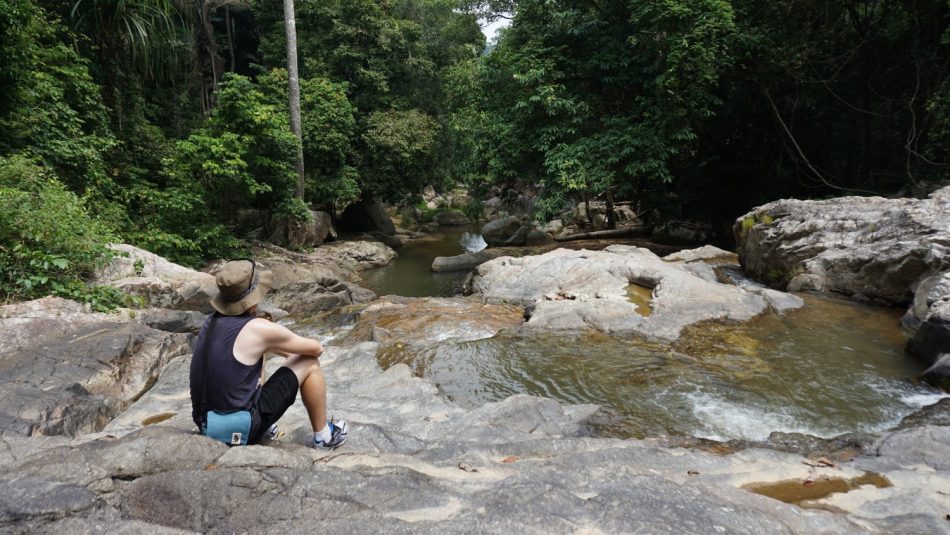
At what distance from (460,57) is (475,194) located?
24.5 ft

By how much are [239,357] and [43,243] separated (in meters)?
5.66

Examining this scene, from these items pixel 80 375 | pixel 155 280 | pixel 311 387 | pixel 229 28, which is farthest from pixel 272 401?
pixel 229 28

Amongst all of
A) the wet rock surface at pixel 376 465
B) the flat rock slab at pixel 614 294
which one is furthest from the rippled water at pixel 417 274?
the wet rock surface at pixel 376 465

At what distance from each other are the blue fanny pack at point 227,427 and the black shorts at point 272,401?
8cm

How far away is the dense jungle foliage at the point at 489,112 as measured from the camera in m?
10.7

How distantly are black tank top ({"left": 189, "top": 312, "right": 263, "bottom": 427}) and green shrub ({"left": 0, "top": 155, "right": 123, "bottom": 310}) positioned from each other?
468 cm

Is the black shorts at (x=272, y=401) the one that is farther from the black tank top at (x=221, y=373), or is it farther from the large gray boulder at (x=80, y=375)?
the large gray boulder at (x=80, y=375)

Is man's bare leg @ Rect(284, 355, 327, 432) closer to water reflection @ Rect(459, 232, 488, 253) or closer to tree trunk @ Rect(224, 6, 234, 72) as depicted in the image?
water reflection @ Rect(459, 232, 488, 253)

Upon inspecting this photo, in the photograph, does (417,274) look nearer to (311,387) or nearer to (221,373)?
(311,387)

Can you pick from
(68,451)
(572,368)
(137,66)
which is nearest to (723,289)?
(572,368)

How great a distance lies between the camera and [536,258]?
35.8 ft

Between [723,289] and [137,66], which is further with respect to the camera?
[137,66]

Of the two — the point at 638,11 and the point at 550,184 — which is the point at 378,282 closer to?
the point at 550,184

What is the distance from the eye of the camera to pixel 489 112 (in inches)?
621
